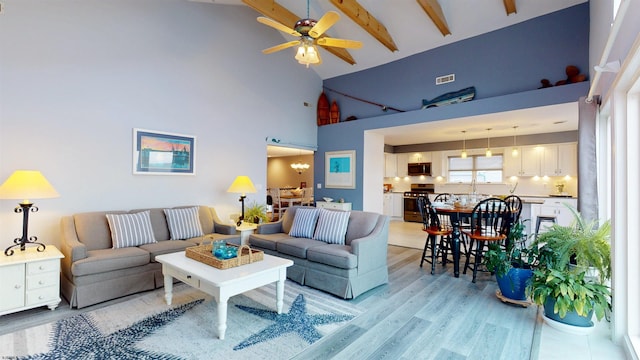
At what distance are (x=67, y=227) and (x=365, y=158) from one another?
510 centimetres

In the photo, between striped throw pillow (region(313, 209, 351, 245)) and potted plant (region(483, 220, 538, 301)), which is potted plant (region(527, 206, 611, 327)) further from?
striped throw pillow (region(313, 209, 351, 245))

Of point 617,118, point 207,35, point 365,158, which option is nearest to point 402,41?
point 365,158

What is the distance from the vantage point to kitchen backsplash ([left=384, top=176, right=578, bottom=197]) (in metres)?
6.94

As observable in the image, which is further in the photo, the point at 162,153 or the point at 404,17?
the point at 404,17

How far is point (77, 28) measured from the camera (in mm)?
3746

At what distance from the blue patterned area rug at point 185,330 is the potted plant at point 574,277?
5.51 feet

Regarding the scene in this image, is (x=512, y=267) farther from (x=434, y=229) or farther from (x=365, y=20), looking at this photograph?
(x=365, y=20)

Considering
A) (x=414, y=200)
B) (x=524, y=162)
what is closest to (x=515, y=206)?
(x=524, y=162)

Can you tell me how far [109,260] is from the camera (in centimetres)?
313

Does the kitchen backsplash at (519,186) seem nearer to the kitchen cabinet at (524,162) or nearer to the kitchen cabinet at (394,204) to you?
the kitchen cabinet at (524,162)

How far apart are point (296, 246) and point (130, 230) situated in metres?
2.08

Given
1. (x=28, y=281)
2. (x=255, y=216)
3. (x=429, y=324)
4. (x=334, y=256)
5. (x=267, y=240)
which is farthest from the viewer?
(x=255, y=216)

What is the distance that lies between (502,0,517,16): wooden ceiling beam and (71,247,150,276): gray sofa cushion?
19.5 feet

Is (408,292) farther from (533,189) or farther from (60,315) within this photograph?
(533,189)
